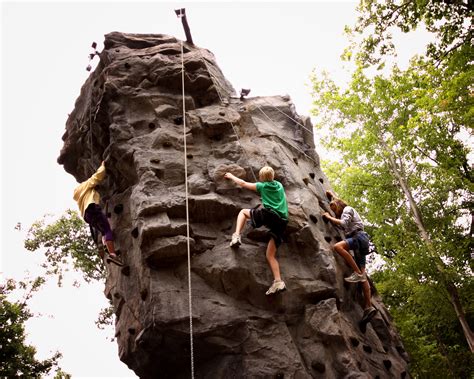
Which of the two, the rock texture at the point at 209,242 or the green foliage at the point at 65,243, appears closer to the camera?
the rock texture at the point at 209,242

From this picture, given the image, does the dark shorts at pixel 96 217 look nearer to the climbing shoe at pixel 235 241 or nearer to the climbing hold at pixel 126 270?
the climbing hold at pixel 126 270

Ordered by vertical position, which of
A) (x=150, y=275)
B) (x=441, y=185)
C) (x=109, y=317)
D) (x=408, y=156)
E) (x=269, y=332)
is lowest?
(x=269, y=332)

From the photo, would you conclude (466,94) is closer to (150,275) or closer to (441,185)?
(441,185)

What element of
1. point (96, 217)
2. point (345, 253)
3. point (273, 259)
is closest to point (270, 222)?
point (273, 259)

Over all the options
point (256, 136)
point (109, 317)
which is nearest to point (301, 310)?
point (256, 136)

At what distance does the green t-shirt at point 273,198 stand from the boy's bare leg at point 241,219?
1.22 feet

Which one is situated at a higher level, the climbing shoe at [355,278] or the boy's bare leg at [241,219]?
the boy's bare leg at [241,219]

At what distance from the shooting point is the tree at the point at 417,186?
1111 centimetres

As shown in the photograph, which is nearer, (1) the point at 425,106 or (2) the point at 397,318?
(1) the point at 425,106

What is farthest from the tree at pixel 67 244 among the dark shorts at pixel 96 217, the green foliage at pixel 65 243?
the dark shorts at pixel 96 217

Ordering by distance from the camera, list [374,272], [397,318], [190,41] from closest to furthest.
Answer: [190,41] < [397,318] < [374,272]

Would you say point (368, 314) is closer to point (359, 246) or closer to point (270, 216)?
point (359, 246)

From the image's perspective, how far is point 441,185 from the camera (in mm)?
13781

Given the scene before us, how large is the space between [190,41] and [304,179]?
451 centimetres
